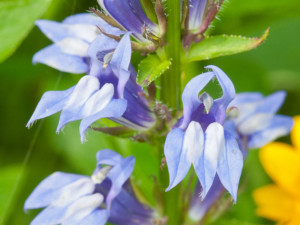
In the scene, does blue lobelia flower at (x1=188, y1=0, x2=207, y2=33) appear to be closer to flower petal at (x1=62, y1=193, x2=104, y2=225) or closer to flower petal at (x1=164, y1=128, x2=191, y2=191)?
flower petal at (x1=164, y1=128, x2=191, y2=191)

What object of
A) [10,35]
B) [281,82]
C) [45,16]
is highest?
[10,35]

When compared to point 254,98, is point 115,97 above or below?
above

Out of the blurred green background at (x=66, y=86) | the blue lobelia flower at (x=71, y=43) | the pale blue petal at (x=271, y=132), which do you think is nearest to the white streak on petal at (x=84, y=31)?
the blue lobelia flower at (x=71, y=43)

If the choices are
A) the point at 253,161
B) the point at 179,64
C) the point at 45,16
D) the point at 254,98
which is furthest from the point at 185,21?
the point at 253,161

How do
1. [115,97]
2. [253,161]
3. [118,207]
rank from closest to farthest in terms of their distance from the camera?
[115,97]
[118,207]
[253,161]

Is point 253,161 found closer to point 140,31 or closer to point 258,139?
point 258,139

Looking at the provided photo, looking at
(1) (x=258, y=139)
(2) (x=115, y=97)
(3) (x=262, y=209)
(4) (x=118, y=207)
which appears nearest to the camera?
(2) (x=115, y=97)

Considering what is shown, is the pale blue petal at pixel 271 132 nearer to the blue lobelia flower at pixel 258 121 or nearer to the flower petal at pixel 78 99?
the blue lobelia flower at pixel 258 121

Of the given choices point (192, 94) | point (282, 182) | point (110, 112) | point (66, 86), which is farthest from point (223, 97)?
point (66, 86)

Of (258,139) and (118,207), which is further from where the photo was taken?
(258,139)
